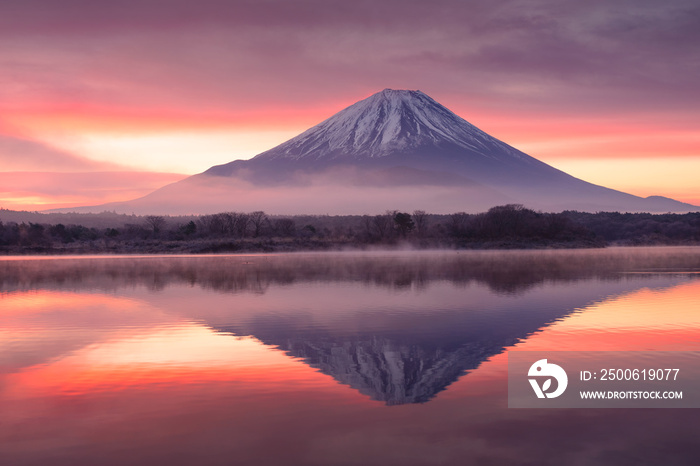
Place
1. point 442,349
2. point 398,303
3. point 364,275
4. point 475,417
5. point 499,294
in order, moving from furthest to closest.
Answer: point 364,275 → point 499,294 → point 398,303 → point 442,349 → point 475,417

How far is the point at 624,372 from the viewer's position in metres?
14.3

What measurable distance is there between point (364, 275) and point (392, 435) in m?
32.6

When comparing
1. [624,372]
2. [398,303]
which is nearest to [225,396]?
[624,372]

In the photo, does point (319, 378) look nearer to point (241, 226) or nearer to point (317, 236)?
point (317, 236)

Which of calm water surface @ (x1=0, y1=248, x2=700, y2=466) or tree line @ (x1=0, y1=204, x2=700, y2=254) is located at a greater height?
tree line @ (x1=0, y1=204, x2=700, y2=254)

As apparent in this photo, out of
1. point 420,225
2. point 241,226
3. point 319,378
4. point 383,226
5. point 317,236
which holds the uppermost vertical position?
point 420,225

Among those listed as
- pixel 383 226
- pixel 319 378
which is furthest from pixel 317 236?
pixel 319 378

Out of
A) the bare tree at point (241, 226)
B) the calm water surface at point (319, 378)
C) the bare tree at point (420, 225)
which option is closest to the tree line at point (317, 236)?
the bare tree at point (241, 226)

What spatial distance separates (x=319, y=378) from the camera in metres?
14.1

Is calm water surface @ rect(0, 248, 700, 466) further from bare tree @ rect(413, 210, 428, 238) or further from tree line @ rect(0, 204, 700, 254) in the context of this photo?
bare tree @ rect(413, 210, 428, 238)

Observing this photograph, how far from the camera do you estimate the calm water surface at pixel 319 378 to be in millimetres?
9898

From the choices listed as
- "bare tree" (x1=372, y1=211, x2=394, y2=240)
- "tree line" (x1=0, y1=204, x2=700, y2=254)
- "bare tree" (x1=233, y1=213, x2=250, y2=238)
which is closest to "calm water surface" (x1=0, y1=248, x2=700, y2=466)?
"tree line" (x1=0, y1=204, x2=700, y2=254)

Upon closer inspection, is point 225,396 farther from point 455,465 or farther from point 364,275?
point 364,275

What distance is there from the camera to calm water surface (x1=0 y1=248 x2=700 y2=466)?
390 inches
